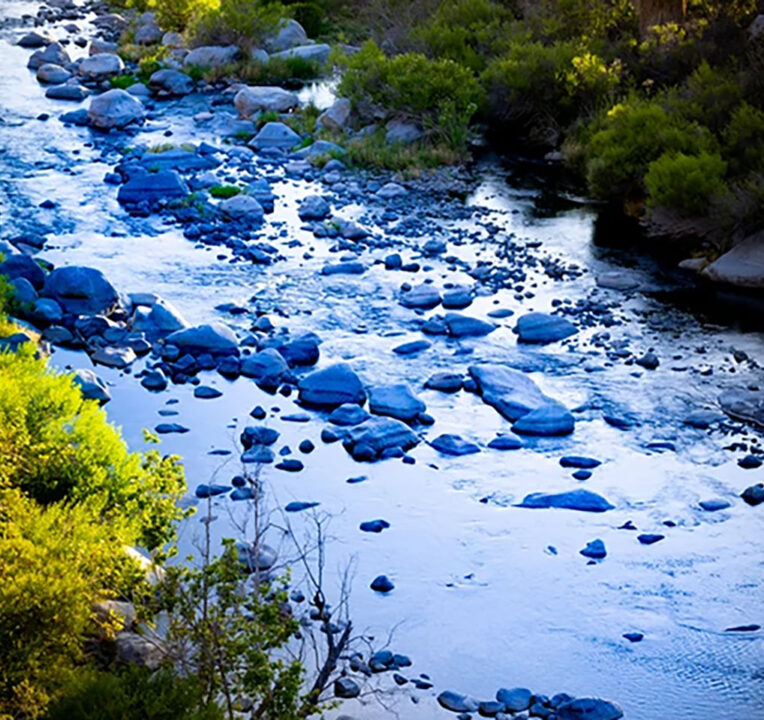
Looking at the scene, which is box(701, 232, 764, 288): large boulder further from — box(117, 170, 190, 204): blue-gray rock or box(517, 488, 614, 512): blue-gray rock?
box(117, 170, 190, 204): blue-gray rock

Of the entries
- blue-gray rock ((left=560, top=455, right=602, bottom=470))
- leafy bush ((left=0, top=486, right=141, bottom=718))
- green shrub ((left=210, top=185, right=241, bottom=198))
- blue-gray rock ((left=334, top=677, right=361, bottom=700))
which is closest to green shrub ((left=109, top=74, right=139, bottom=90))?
green shrub ((left=210, top=185, right=241, bottom=198))

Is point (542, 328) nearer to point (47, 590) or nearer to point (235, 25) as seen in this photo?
point (47, 590)

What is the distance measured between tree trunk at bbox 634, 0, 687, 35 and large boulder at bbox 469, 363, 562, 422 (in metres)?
11.1

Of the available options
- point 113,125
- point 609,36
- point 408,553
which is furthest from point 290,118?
point 408,553

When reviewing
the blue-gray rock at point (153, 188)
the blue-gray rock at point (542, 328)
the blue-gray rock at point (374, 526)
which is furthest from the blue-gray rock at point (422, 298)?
the blue-gray rock at point (153, 188)

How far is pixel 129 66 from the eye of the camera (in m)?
25.1

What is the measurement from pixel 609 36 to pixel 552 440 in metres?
13.2

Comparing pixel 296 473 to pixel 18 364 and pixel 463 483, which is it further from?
pixel 18 364

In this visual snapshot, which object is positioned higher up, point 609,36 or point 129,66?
point 609,36

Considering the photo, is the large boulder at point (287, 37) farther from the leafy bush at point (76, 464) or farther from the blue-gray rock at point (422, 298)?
the leafy bush at point (76, 464)

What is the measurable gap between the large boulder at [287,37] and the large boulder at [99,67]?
3.40 meters

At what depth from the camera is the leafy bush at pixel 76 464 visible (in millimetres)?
7160

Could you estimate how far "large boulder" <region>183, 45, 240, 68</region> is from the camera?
24.2 m

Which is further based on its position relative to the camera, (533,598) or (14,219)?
(14,219)
